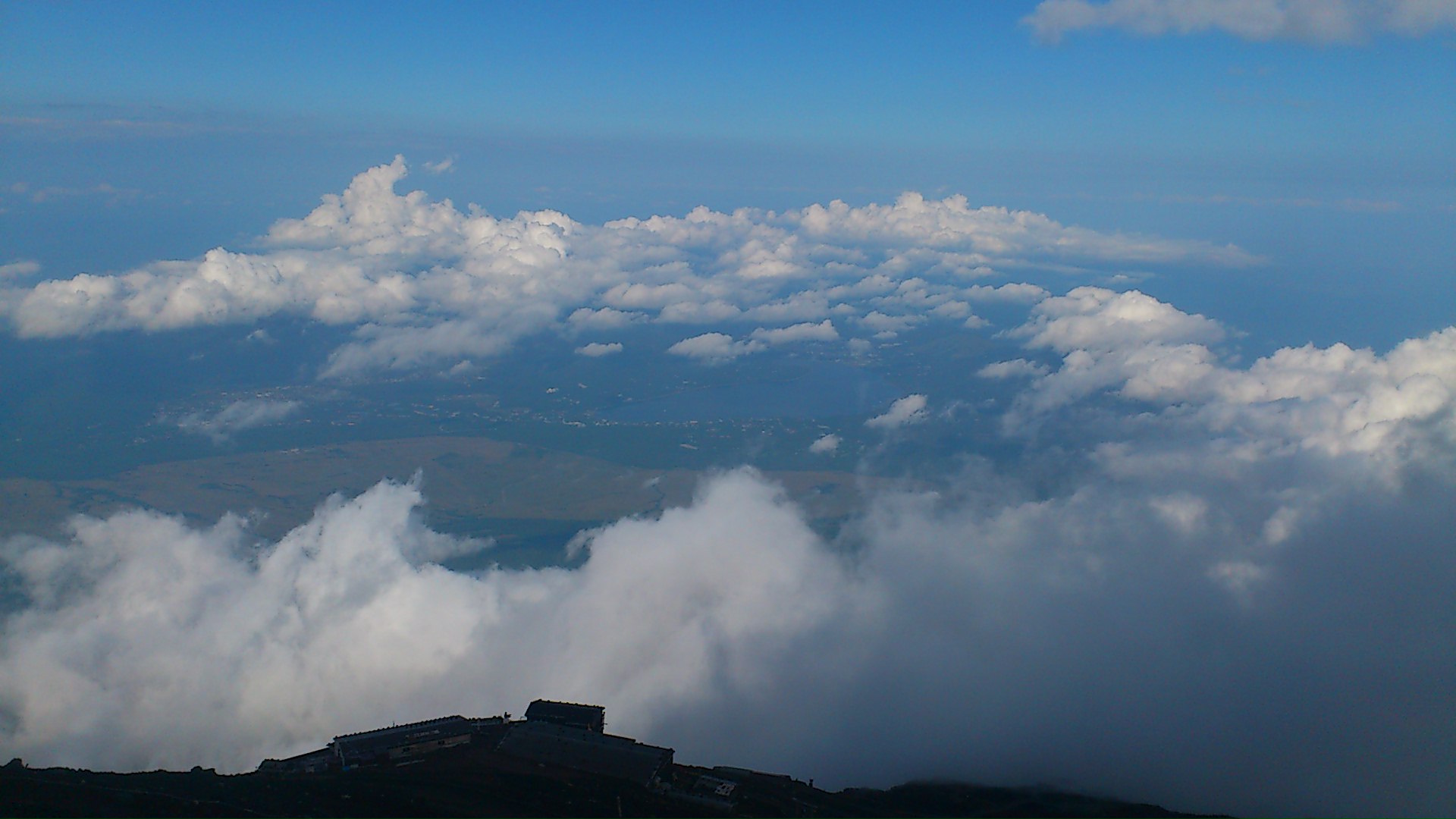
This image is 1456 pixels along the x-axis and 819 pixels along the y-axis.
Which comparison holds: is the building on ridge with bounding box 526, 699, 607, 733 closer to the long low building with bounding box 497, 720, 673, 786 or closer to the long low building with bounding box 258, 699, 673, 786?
the long low building with bounding box 258, 699, 673, 786

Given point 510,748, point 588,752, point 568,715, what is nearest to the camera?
point 588,752

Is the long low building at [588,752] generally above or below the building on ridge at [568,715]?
below

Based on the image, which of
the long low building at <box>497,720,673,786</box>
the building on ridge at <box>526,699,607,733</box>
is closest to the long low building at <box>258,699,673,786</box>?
the long low building at <box>497,720,673,786</box>

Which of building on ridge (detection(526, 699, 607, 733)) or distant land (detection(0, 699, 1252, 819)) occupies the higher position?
building on ridge (detection(526, 699, 607, 733))

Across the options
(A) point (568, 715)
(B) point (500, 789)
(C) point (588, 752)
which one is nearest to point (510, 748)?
(C) point (588, 752)

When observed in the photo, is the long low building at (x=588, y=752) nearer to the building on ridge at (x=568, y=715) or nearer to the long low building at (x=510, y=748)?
the long low building at (x=510, y=748)

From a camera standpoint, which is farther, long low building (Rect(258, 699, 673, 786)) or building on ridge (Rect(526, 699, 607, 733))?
building on ridge (Rect(526, 699, 607, 733))

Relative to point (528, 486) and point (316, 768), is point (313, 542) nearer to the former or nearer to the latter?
point (528, 486)

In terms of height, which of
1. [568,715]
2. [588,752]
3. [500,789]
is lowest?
[500,789]

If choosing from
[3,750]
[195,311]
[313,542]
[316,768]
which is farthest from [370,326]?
[316,768]

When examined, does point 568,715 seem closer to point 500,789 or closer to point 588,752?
point 588,752

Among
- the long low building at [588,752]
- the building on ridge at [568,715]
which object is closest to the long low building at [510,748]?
the long low building at [588,752]

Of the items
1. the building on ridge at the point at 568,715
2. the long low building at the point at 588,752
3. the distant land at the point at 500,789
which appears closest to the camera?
the distant land at the point at 500,789
